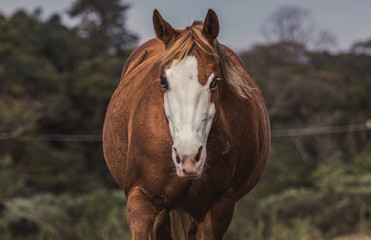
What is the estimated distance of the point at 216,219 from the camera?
3.49 metres

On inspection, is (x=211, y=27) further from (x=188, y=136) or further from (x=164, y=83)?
(x=188, y=136)

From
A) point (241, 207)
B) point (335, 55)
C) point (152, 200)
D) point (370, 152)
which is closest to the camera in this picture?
point (152, 200)

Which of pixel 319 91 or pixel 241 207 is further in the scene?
pixel 319 91

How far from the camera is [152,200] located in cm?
338

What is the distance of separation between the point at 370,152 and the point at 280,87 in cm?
942

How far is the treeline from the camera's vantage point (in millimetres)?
18062

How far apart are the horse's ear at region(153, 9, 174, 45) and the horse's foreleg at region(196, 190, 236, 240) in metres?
1.11

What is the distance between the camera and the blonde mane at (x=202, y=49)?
3.02 m

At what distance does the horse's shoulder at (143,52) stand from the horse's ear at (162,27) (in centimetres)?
92

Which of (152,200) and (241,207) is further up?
(152,200)

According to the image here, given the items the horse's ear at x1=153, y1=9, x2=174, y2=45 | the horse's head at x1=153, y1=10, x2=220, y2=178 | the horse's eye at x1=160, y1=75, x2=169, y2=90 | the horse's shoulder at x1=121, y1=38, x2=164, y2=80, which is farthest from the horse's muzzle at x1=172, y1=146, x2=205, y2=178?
the horse's shoulder at x1=121, y1=38, x2=164, y2=80

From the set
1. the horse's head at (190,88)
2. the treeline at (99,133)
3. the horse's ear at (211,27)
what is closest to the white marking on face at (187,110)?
the horse's head at (190,88)

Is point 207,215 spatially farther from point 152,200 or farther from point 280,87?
point 280,87

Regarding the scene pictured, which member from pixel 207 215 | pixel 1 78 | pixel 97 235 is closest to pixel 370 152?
pixel 97 235
